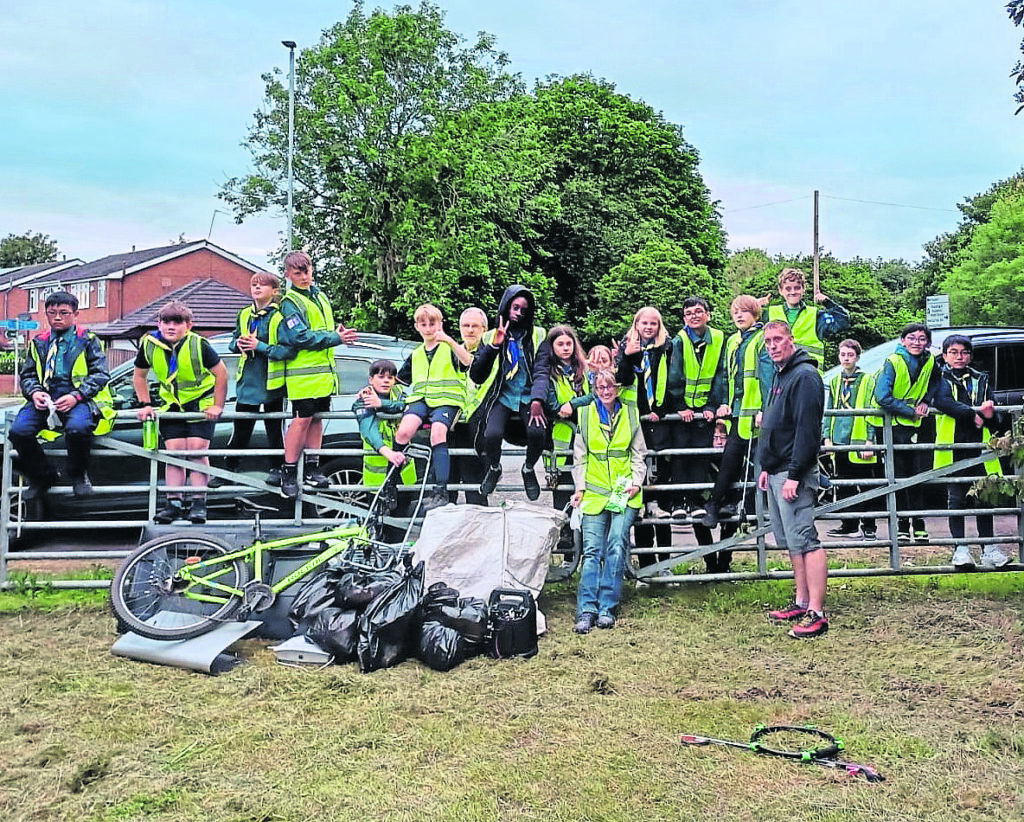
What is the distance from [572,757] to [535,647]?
5.32ft

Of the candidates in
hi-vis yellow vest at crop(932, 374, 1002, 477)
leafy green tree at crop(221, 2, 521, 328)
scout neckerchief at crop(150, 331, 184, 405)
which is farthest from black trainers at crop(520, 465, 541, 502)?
leafy green tree at crop(221, 2, 521, 328)

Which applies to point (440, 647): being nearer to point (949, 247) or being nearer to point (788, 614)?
point (788, 614)

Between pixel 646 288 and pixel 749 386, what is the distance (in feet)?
85.1

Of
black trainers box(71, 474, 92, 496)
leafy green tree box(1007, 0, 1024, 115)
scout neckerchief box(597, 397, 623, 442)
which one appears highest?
leafy green tree box(1007, 0, 1024, 115)

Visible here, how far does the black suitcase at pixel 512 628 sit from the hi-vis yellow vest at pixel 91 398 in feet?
10.6

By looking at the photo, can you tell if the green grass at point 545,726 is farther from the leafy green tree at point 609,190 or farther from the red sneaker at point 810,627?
the leafy green tree at point 609,190

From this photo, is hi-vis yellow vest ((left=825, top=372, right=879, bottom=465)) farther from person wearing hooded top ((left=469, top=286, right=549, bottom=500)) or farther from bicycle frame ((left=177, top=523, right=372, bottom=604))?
bicycle frame ((left=177, top=523, right=372, bottom=604))

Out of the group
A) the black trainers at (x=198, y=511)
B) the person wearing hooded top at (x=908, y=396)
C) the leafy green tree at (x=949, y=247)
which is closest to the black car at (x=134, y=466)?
the black trainers at (x=198, y=511)

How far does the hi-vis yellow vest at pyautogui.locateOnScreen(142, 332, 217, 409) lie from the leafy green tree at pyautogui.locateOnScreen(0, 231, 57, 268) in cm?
9191

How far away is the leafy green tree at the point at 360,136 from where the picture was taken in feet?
101

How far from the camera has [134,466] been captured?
8.16 meters

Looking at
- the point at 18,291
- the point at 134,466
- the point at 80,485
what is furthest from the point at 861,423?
the point at 18,291

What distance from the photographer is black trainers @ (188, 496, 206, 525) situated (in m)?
7.04

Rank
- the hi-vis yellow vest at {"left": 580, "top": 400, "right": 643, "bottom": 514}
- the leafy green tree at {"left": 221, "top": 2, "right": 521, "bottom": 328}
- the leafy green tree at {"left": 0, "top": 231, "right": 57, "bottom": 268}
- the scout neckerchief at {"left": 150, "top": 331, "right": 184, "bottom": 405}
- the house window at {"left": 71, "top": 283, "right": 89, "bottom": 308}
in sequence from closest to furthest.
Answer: the hi-vis yellow vest at {"left": 580, "top": 400, "right": 643, "bottom": 514}
the scout neckerchief at {"left": 150, "top": 331, "right": 184, "bottom": 405}
the leafy green tree at {"left": 221, "top": 2, "right": 521, "bottom": 328}
the house window at {"left": 71, "top": 283, "right": 89, "bottom": 308}
the leafy green tree at {"left": 0, "top": 231, "right": 57, "bottom": 268}
